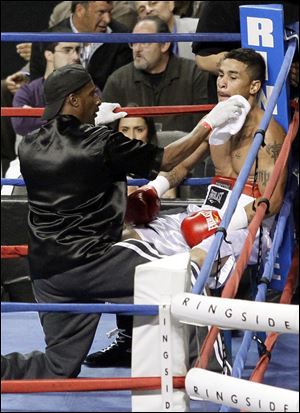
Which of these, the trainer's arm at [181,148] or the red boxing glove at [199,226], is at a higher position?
the trainer's arm at [181,148]

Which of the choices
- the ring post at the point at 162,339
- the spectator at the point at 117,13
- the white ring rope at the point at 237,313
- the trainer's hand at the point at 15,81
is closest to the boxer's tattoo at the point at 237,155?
the ring post at the point at 162,339

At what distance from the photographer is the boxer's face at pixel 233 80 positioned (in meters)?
3.94

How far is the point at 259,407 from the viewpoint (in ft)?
8.39

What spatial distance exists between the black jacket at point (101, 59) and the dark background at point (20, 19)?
107 cm

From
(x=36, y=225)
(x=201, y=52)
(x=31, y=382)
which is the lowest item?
(x=31, y=382)

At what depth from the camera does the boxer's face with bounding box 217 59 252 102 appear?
12.9 feet

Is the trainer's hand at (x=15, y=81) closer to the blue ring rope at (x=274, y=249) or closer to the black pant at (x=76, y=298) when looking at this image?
the blue ring rope at (x=274, y=249)

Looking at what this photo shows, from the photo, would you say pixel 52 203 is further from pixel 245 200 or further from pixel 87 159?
pixel 245 200

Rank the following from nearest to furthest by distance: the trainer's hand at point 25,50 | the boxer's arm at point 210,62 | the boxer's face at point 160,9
→ 1. the boxer's arm at point 210,62
2. the boxer's face at point 160,9
3. the trainer's hand at point 25,50

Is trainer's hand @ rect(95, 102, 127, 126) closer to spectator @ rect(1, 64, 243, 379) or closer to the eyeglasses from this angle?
spectator @ rect(1, 64, 243, 379)

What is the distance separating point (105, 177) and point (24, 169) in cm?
26

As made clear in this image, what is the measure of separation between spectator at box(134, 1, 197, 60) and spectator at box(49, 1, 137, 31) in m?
0.43

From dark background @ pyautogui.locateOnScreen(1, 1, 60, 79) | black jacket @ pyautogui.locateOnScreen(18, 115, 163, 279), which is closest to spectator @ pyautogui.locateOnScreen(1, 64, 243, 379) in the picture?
black jacket @ pyautogui.locateOnScreen(18, 115, 163, 279)

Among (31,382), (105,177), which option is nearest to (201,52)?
(105,177)
